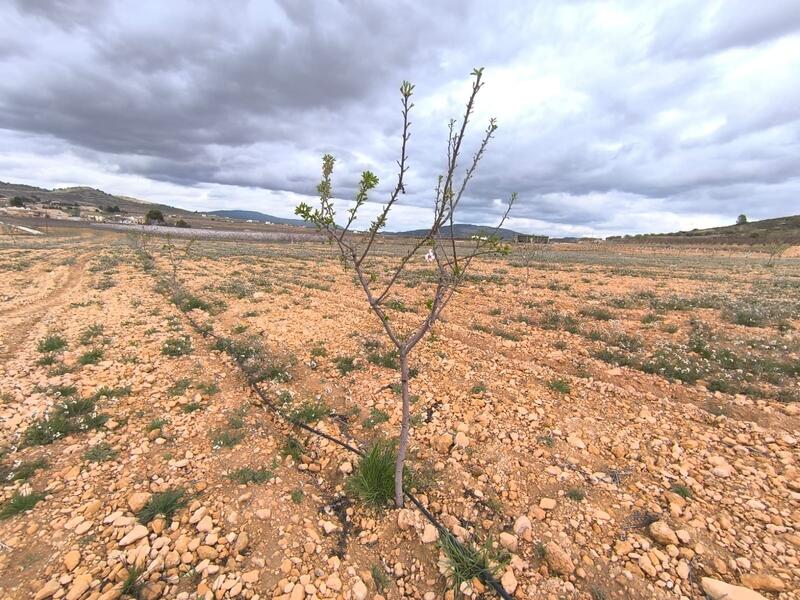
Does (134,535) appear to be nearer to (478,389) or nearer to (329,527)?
(329,527)

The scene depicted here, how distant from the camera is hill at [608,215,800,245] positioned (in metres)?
92.8

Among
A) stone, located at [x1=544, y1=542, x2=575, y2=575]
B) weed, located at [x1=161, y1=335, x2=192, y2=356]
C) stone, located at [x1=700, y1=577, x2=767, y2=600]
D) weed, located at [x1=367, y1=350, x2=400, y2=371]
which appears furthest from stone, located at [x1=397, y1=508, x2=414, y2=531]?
weed, located at [x1=161, y1=335, x2=192, y2=356]

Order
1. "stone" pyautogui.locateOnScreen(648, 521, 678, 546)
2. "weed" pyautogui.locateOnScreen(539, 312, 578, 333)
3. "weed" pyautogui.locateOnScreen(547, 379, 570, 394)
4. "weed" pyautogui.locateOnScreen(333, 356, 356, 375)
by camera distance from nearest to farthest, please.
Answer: "stone" pyautogui.locateOnScreen(648, 521, 678, 546) < "weed" pyautogui.locateOnScreen(547, 379, 570, 394) < "weed" pyautogui.locateOnScreen(333, 356, 356, 375) < "weed" pyautogui.locateOnScreen(539, 312, 578, 333)

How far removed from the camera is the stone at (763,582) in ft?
11.7

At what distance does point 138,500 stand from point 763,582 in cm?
706

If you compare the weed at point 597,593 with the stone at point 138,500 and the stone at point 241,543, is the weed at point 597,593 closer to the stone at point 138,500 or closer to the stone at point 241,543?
the stone at point 241,543

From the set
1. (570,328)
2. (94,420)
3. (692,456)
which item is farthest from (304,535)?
(570,328)

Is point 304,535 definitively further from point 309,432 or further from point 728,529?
point 728,529

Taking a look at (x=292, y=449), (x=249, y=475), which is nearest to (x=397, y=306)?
(x=292, y=449)

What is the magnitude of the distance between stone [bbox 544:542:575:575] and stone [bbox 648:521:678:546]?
113 centimetres

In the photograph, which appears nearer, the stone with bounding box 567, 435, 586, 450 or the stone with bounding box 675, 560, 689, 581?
the stone with bounding box 675, 560, 689, 581

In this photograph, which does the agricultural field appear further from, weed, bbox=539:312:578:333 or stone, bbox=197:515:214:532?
weed, bbox=539:312:578:333

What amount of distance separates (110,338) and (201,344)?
244cm

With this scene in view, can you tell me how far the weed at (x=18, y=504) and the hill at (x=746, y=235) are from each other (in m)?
95.9
